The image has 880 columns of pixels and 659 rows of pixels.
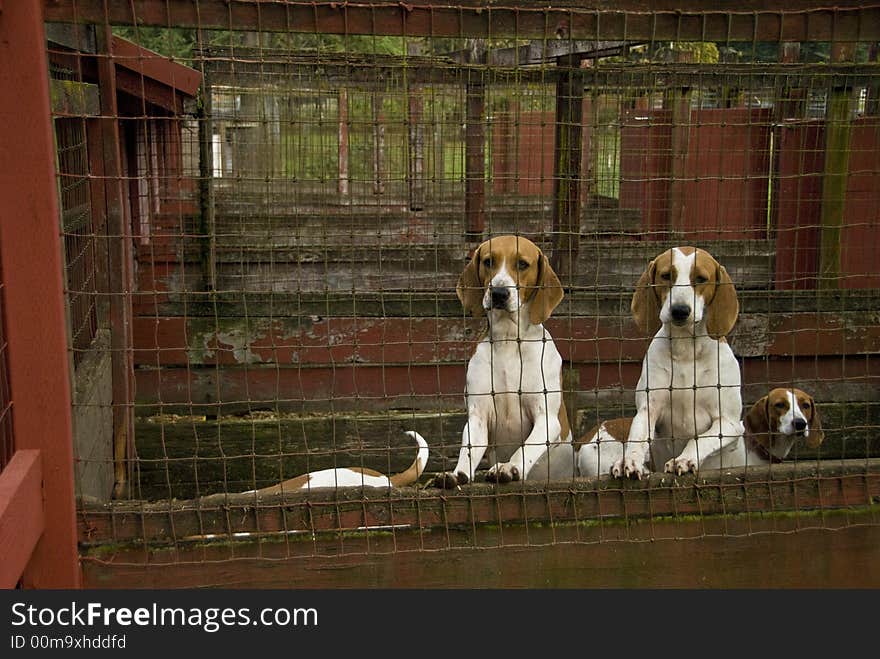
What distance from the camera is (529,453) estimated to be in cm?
480

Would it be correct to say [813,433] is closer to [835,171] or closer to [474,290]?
[474,290]

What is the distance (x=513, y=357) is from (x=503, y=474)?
0.91 m

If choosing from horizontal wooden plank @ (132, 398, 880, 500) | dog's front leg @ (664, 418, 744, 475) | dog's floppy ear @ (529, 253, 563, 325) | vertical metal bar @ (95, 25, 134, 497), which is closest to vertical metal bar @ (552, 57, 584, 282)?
horizontal wooden plank @ (132, 398, 880, 500)

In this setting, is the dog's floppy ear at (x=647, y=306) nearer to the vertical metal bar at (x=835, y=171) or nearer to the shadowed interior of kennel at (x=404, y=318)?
the shadowed interior of kennel at (x=404, y=318)

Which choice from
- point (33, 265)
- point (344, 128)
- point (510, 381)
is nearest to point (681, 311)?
point (510, 381)

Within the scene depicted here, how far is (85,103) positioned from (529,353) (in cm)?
237

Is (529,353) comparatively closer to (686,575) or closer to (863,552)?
(686,575)

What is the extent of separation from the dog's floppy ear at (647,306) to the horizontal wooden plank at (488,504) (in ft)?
3.13

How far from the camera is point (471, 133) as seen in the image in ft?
28.8

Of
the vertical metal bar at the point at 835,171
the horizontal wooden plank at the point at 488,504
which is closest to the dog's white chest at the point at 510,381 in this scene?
the horizontal wooden plank at the point at 488,504

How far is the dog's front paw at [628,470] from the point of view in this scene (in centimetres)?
419

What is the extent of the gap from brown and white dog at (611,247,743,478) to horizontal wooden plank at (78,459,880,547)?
35 cm

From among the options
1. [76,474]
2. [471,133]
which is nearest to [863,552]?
[76,474]

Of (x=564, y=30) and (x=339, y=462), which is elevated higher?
(x=564, y=30)
